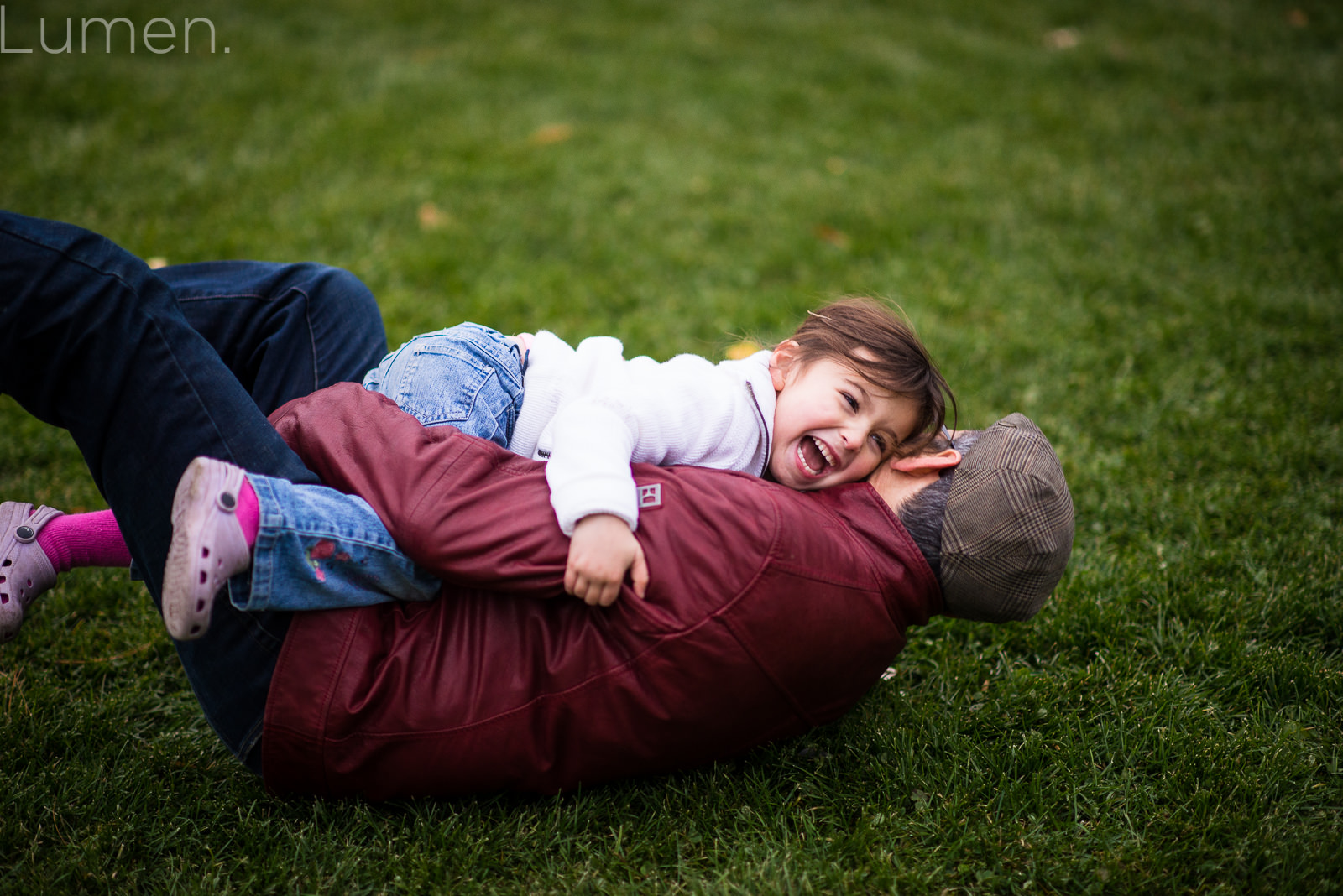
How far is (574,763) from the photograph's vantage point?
2.10m

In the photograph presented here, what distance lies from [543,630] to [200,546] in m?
0.71

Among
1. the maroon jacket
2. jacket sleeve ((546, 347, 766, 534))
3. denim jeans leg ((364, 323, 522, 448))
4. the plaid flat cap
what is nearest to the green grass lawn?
the maroon jacket

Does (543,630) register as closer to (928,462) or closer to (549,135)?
(928,462)

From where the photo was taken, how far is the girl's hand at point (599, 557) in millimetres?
1891

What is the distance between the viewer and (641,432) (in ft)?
7.22

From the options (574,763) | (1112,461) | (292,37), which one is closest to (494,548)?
(574,763)

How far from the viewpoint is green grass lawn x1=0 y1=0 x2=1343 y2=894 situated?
2195 mm

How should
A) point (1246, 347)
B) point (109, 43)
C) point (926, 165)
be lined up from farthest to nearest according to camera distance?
point (109, 43), point (926, 165), point (1246, 347)

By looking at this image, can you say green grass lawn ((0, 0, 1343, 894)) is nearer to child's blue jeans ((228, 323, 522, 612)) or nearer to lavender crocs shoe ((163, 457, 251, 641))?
child's blue jeans ((228, 323, 522, 612))

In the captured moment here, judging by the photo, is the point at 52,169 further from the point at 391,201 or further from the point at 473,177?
the point at 473,177

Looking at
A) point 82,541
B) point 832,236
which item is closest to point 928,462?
point 82,541

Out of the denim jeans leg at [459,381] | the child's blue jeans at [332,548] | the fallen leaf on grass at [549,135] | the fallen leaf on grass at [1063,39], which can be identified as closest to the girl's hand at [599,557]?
→ the child's blue jeans at [332,548]

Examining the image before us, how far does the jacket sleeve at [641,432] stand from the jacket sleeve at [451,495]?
3.0 inches

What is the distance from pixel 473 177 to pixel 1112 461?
3944 mm
